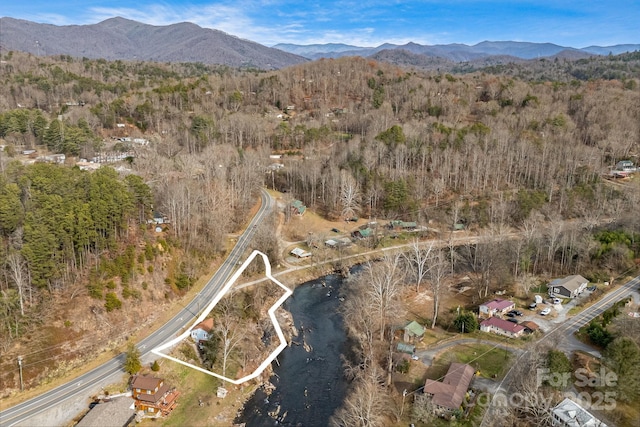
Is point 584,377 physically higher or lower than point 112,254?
lower

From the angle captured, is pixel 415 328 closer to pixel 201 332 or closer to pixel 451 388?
pixel 451 388

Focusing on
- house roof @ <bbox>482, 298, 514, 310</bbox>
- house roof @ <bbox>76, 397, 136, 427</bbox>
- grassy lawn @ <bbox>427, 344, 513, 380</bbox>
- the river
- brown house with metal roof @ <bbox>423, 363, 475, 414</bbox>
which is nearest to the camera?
house roof @ <bbox>76, 397, 136, 427</bbox>

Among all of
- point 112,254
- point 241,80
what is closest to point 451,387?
point 112,254

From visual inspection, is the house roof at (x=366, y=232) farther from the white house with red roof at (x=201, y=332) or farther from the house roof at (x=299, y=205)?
the white house with red roof at (x=201, y=332)

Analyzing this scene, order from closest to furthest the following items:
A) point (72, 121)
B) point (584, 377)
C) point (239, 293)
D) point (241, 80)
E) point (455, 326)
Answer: point (584, 377)
point (455, 326)
point (239, 293)
point (72, 121)
point (241, 80)

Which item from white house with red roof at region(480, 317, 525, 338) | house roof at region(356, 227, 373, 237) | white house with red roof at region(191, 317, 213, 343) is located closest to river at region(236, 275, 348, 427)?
white house with red roof at region(191, 317, 213, 343)

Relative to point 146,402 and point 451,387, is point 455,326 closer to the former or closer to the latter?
point 451,387

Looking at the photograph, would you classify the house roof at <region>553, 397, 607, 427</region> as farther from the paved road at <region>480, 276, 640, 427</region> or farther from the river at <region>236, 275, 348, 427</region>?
the river at <region>236, 275, 348, 427</region>

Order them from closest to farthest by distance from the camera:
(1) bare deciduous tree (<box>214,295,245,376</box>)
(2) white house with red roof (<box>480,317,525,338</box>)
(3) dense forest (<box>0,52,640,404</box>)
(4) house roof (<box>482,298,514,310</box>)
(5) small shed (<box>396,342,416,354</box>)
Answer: (1) bare deciduous tree (<box>214,295,245,376</box>)
(5) small shed (<box>396,342,416,354</box>)
(2) white house with red roof (<box>480,317,525,338</box>)
(3) dense forest (<box>0,52,640,404</box>)
(4) house roof (<box>482,298,514,310</box>)
